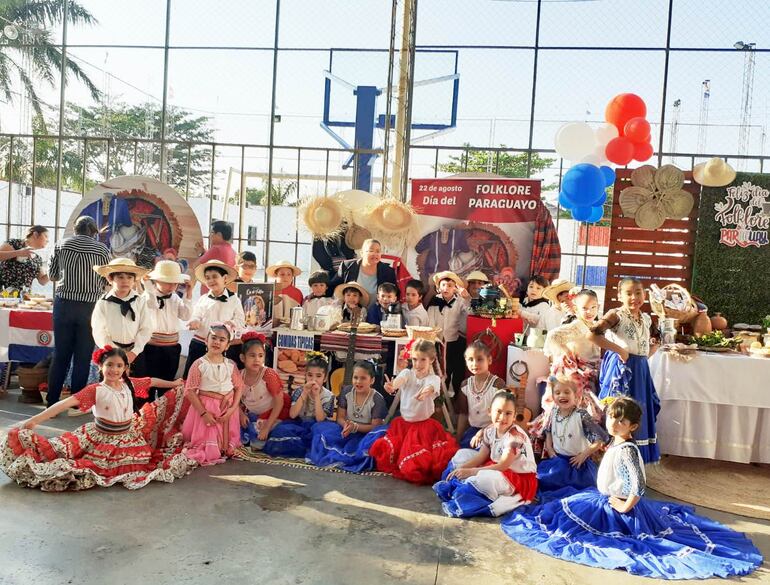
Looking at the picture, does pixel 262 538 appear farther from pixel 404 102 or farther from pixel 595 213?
pixel 404 102

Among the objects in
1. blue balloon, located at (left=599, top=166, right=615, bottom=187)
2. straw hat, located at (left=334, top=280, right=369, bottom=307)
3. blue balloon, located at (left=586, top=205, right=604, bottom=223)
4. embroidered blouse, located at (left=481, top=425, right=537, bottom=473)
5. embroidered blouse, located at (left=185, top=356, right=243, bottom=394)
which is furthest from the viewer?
blue balloon, located at (left=586, top=205, right=604, bottom=223)

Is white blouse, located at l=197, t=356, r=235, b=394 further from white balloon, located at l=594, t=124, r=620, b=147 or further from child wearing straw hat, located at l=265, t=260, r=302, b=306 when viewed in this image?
white balloon, located at l=594, t=124, r=620, b=147

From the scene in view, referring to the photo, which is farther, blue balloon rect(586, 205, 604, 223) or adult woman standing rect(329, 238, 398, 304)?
blue balloon rect(586, 205, 604, 223)

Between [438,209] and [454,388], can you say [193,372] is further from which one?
[438,209]

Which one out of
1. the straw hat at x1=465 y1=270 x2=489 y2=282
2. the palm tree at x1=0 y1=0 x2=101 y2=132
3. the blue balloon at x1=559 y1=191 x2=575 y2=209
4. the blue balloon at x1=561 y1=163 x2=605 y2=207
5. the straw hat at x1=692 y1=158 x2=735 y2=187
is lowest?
the straw hat at x1=465 y1=270 x2=489 y2=282

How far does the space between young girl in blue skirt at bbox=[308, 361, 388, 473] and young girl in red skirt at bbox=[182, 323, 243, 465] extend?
65cm

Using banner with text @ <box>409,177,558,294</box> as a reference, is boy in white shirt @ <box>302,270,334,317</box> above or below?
below

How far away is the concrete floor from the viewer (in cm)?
327

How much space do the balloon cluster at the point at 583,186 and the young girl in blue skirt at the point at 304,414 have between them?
3.10 metres

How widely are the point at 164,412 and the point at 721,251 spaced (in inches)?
221

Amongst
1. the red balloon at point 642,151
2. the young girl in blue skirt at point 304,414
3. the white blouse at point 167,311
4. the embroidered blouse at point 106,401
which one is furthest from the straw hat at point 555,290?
the embroidered blouse at point 106,401

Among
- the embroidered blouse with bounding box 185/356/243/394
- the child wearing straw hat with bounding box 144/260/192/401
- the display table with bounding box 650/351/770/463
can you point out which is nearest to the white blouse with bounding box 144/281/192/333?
the child wearing straw hat with bounding box 144/260/192/401

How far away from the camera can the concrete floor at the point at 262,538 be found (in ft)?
10.7

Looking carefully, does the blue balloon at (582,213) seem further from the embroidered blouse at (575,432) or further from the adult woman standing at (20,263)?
the adult woman standing at (20,263)
